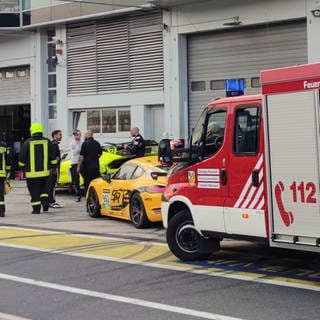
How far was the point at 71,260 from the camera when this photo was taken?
372 inches

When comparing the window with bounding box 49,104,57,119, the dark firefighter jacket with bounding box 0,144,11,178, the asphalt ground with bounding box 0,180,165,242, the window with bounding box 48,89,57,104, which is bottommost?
the asphalt ground with bounding box 0,180,165,242

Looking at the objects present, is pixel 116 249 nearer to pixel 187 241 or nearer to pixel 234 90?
pixel 187 241

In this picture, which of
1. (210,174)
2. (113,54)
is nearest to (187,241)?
(210,174)

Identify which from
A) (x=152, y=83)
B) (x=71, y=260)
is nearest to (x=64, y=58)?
(x=152, y=83)

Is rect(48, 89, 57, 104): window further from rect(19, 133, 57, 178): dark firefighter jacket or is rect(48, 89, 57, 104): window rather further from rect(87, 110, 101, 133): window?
rect(19, 133, 57, 178): dark firefighter jacket

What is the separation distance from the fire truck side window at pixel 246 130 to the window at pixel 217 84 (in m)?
13.2

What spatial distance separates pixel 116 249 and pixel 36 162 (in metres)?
5.19

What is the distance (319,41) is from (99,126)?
10.0m

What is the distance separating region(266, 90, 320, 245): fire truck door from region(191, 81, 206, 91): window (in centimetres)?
1443

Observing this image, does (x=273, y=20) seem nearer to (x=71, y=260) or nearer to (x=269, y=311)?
(x=71, y=260)

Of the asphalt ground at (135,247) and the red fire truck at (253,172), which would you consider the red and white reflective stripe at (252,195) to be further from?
the asphalt ground at (135,247)

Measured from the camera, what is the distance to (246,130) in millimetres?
8094

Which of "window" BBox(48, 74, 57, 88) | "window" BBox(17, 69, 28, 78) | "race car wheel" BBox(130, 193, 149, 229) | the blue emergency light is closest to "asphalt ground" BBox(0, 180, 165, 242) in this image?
"race car wheel" BBox(130, 193, 149, 229)

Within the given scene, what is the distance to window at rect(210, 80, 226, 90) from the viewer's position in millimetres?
21250
